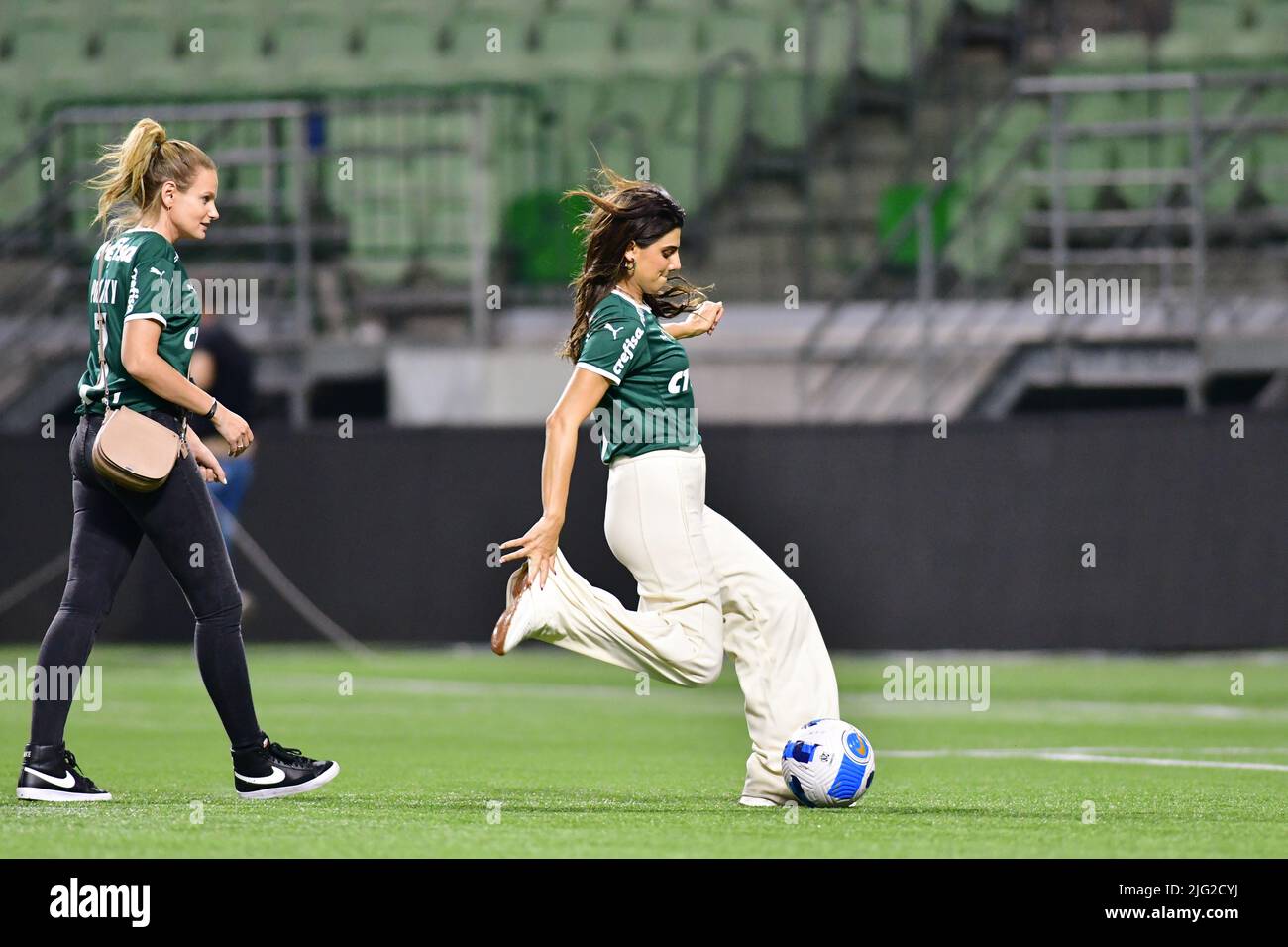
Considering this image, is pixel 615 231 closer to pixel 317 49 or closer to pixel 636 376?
pixel 636 376

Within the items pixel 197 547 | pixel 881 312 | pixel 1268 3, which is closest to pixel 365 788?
pixel 197 547

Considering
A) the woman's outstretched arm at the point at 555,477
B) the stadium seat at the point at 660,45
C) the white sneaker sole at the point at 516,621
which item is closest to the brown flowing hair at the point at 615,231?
the woman's outstretched arm at the point at 555,477

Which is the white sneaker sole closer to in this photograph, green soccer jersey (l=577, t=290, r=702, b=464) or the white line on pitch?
green soccer jersey (l=577, t=290, r=702, b=464)

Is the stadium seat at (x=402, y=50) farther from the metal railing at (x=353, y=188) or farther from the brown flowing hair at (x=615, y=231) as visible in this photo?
the brown flowing hair at (x=615, y=231)

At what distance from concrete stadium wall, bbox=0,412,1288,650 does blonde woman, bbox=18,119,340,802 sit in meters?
8.33

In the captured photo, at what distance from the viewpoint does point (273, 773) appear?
6.90 meters

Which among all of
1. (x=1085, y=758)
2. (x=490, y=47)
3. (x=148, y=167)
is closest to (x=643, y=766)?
(x=1085, y=758)

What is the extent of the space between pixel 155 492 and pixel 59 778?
981mm

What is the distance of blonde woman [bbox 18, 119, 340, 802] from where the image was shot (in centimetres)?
657

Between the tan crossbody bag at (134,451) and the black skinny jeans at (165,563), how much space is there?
72mm
